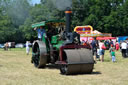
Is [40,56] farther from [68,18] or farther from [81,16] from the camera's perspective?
[81,16]

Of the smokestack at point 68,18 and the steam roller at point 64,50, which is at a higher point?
the smokestack at point 68,18

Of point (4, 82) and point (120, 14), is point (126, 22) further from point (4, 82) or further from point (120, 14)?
point (4, 82)

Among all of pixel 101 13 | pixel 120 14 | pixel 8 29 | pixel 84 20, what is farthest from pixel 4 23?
pixel 120 14

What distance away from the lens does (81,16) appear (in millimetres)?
52688

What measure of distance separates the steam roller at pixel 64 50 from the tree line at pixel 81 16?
3542 cm

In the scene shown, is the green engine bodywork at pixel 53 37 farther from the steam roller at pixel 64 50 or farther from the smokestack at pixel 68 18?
the smokestack at pixel 68 18

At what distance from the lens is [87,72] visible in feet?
31.2

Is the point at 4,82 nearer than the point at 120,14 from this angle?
Yes

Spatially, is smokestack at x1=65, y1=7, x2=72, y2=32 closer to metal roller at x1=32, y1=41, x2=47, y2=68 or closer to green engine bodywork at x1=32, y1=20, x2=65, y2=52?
green engine bodywork at x1=32, y1=20, x2=65, y2=52

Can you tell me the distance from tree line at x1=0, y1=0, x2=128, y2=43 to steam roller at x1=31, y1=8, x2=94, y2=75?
35419mm

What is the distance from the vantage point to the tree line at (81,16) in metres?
48.8

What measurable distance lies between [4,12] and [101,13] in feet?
66.7

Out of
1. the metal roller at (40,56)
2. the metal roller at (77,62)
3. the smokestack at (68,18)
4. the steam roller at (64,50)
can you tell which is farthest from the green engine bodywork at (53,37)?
the metal roller at (77,62)

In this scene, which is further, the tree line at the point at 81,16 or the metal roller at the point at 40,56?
the tree line at the point at 81,16
